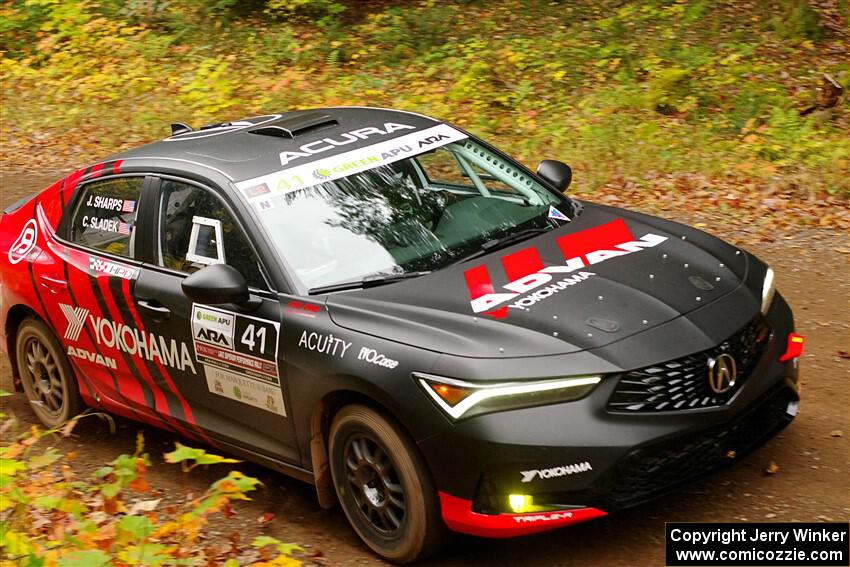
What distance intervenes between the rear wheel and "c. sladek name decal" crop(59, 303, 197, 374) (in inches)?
11.3

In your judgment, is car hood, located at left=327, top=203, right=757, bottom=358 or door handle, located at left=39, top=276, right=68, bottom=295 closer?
car hood, located at left=327, top=203, right=757, bottom=358

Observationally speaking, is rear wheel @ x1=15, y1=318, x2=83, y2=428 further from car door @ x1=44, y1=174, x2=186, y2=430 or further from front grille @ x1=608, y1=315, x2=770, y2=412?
front grille @ x1=608, y1=315, x2=770, y2=412

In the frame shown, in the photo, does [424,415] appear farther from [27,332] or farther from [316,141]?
[27,332]

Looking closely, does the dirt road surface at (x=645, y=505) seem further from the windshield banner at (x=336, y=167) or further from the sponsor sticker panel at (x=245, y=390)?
the windshield banner at (x=336, y=167)

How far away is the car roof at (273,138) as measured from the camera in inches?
226

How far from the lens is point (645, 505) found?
16.6ft

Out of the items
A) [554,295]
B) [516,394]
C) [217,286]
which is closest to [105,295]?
[217,286]

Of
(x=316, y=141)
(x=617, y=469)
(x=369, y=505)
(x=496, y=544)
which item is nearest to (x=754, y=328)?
(x=617, y=469)

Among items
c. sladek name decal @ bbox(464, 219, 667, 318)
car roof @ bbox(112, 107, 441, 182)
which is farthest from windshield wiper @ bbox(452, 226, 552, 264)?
car roof @ bbox(112, 107, 441, 182)

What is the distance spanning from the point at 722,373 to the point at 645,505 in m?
0.82

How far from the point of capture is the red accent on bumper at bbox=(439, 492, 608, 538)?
4422 millimetres

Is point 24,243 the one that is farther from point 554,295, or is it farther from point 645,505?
point 645,505

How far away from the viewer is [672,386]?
4.46 m

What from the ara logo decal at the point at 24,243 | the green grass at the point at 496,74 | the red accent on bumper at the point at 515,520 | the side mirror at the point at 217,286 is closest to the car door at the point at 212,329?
the side mirror at the point at 217,286
